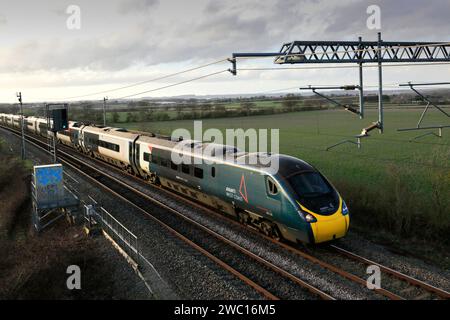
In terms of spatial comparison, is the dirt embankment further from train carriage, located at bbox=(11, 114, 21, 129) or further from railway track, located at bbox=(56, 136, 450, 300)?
train carriage, located at bbox=(11, 114, 21, 129)

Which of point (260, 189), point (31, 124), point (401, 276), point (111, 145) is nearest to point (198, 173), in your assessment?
point (260, 189)

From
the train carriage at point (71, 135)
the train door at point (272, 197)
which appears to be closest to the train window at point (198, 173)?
the train door at point (272, 197)

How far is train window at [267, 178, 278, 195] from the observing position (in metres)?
14.9

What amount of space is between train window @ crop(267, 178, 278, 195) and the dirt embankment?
5.67 m

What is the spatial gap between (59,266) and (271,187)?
8.31 meters

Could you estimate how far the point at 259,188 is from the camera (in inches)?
613

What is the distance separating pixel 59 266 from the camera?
14.6m

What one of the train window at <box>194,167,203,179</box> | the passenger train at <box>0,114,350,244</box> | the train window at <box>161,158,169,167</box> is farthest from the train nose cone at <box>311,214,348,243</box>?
the train window at <box>161,158,169,167</box>

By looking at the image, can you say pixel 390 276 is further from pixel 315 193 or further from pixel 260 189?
pixel 260 189

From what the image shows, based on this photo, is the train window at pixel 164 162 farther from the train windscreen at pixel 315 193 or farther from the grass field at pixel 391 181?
the train windscreen at pixel 315 193

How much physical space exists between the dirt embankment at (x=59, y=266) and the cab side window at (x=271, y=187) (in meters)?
5.65

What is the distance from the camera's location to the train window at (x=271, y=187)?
48.8 ft
